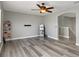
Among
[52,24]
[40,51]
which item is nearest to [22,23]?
[52,24]

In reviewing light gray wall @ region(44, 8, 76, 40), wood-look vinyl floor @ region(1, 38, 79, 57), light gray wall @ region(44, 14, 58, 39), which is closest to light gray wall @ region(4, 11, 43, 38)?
light gray wall @ region(44, 14, 58, 39)

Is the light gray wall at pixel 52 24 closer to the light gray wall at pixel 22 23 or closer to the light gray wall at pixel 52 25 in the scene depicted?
the light gray wall at pixel 52 25

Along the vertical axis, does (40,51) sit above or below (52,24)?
below

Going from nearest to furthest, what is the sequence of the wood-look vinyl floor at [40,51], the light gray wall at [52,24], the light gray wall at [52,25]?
the wood-look vinyl floor at [40,51] → the light gray wall at [52,24] → the light gray wall at [52,25]

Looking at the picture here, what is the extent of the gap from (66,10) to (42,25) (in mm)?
4191

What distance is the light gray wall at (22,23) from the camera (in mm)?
8623

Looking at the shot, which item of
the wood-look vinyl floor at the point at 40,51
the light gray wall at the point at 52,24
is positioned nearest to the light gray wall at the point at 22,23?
the light gray wall at the point at 52,24

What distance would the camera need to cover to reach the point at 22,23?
9477 millimetres

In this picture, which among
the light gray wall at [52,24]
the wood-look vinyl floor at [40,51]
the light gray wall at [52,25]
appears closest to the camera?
the wood-look vinyl floor at [40,51]

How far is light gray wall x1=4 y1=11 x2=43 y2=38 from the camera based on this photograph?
862 cm

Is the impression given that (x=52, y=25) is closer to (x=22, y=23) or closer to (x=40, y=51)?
(x=22, y=23)

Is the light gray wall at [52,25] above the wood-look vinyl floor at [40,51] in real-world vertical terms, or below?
above

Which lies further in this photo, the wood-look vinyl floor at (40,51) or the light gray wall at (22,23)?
the light gray wall at (22,23)

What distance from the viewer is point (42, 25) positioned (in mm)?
10812
